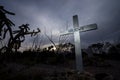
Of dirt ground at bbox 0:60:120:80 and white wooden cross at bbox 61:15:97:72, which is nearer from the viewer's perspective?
dirt ground at bbox 0:60:120:80

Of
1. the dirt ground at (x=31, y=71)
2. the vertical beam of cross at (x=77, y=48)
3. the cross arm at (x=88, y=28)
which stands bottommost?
the dirt ground at (x=31, y=71)

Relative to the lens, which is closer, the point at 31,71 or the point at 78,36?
the point at 31,71

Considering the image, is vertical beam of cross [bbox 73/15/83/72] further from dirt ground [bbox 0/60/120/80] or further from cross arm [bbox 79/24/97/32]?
dirt ground [bbox 0/60/120/80]

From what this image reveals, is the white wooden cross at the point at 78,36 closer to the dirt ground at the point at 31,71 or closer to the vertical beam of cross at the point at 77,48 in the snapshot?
the vertical beam of cross at the point at 77,48

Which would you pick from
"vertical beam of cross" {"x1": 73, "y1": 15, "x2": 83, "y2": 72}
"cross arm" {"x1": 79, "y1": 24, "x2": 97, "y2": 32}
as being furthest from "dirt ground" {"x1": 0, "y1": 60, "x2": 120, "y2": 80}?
"cross arm" {"x1": 79, "y1": 24, "x2": 97, "y2": 32}

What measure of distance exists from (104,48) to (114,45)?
2.06 m

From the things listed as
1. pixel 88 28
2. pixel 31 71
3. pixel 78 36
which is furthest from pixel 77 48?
pixel 31 71

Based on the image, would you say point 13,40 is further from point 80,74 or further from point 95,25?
point 95,25

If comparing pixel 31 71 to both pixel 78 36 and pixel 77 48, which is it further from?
pixel 78 36

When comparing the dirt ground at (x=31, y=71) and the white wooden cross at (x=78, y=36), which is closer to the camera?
the dirt ground at (x=31, y=71)

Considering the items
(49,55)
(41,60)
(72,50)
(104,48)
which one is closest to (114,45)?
(104,48)

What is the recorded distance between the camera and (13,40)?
295 centimetres

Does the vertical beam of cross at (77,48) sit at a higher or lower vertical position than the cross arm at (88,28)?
lower

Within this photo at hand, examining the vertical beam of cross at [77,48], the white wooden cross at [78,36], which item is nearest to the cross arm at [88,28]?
the white wooden cross at [78,36]
